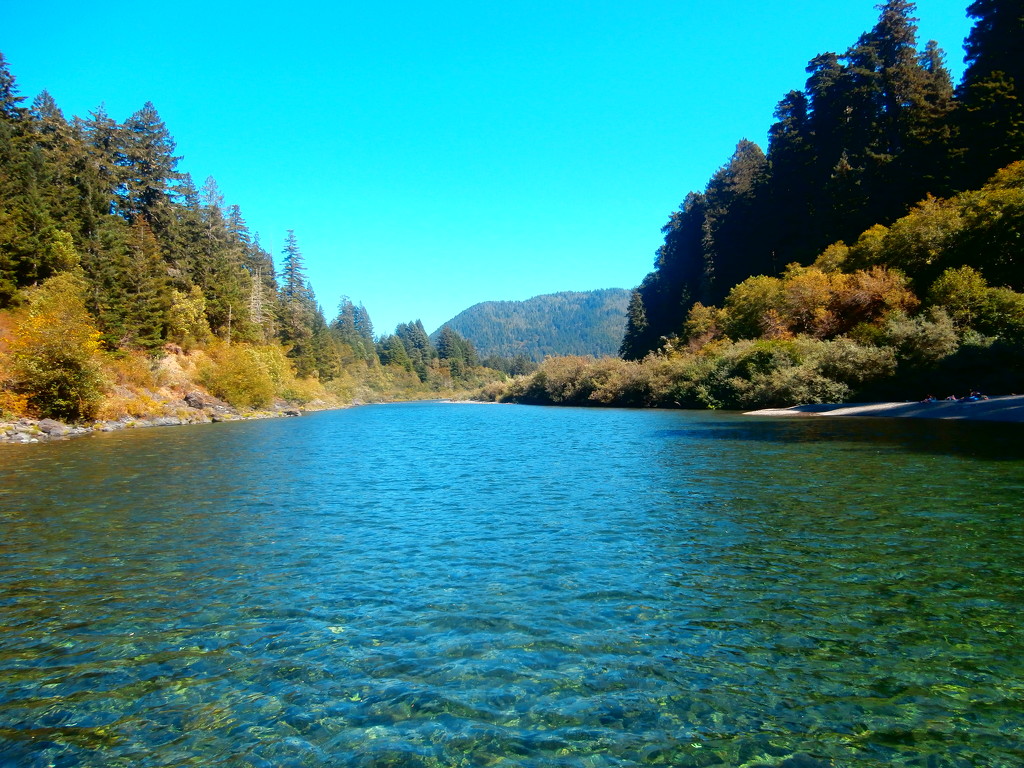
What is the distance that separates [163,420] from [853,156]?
3152 inches

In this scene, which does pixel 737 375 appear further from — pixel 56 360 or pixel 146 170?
pixel 146 170

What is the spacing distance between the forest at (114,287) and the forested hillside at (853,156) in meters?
61.2

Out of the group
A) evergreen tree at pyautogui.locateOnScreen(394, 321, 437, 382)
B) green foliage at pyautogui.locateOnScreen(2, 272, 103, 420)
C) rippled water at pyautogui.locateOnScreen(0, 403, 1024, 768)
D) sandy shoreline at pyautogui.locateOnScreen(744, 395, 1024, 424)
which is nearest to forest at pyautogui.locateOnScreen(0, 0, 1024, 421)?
green foliage at pyautogui.locateOnScreen(2, 272, 103, 420)

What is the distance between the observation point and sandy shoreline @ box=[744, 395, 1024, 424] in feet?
102

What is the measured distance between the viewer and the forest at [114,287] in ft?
113

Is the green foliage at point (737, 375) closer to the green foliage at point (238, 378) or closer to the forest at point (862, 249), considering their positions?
the forest at point (862, 249)

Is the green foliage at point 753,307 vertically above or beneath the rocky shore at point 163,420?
above

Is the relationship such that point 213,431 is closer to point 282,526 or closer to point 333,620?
point 282,526

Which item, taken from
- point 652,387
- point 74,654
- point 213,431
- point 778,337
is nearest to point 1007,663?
point 74,654

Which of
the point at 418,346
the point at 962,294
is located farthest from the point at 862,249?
the point at 418,346

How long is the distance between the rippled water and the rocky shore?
61.1 ft

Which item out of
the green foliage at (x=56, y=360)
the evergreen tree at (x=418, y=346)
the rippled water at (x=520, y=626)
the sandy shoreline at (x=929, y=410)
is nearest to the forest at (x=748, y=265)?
the green foliage at (x=56, y=360)

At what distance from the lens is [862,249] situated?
177 ft

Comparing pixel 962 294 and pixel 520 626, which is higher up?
pixel 962 294
